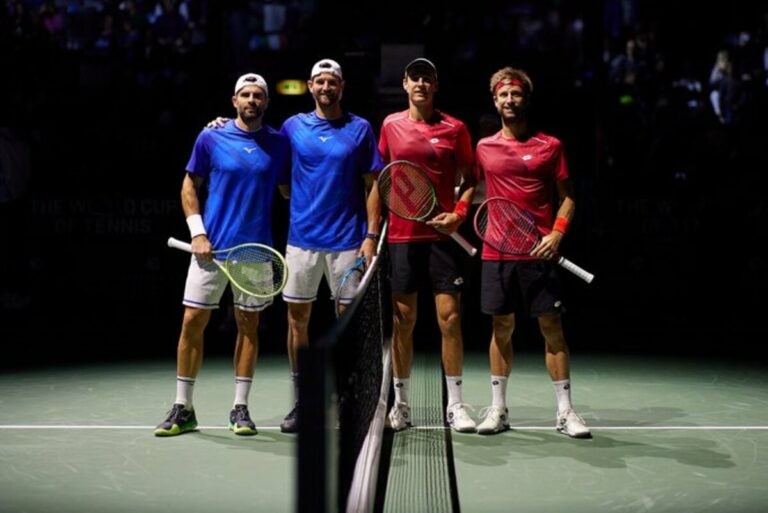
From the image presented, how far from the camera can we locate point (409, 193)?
654cm

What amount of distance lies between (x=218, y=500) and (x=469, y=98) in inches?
331

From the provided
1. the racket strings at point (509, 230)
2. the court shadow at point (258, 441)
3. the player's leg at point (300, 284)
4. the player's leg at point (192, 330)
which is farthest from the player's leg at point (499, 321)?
the player's leg at point (192, 330)

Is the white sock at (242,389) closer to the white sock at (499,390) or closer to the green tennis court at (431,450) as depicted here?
the green tennis court at (431,450)

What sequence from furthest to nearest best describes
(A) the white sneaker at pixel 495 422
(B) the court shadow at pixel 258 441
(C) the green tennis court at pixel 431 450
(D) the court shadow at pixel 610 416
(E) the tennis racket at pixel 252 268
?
(D) the court shadow at pixel 610 416 → (A) the white sneaker at pixel 495 422 → (E) the tennis racket at pixel 252 268 → (B) the court shadow at pixel 258 441 → (C) the green tennis court at pixel 431 450

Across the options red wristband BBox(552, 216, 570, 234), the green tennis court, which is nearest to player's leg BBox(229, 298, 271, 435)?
the green tennis court

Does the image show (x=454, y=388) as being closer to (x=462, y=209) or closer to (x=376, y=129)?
(x=462, y=209)

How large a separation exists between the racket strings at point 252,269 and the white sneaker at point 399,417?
990 mm

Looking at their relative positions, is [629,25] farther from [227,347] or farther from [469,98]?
[227,347]

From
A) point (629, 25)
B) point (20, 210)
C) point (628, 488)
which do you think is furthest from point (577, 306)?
point (628, 488)

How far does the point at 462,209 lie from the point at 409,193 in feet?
1.03

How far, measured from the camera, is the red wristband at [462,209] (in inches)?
257

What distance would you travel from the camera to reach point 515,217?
6.36 metres

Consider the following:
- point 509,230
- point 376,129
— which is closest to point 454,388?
point 509,230

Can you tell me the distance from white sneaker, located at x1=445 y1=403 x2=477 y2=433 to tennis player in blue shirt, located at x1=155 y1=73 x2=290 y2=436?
1.12 meters
